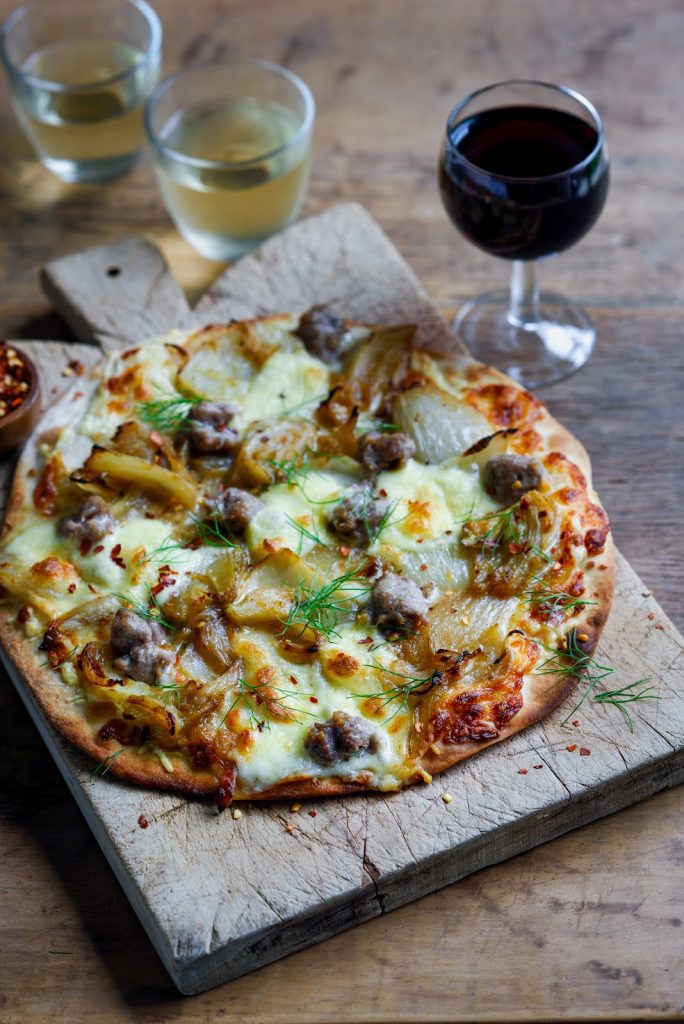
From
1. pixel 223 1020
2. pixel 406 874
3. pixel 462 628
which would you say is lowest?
pixel 223 1020

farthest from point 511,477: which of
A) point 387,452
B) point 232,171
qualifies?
point 232,171

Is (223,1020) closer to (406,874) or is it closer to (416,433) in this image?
(406,874)

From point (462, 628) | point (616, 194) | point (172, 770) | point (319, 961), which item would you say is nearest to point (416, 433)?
point (462, 628)

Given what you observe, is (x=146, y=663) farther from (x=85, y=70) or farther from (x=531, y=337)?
(x=85, y=70)

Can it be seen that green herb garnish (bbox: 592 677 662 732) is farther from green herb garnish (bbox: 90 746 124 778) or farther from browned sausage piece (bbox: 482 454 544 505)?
green herb garnish (bbox: 90 746 124 778)

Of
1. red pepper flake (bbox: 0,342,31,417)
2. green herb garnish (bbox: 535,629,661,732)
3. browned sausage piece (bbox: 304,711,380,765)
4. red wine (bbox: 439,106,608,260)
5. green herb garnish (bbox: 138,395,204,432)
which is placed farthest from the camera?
red pepper flake (bbox: 0,342,31,417)

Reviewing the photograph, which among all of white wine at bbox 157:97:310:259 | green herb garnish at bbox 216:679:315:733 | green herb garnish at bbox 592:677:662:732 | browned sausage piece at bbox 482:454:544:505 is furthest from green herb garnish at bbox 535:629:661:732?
white wine at bbox 157:97:310:259
